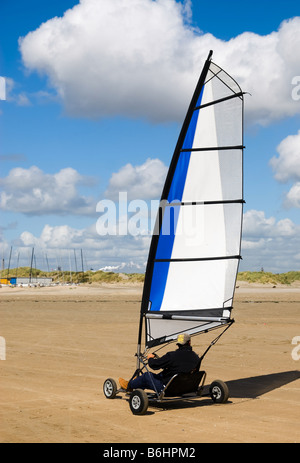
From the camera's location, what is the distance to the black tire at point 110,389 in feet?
30.9

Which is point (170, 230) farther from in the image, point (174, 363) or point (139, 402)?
point (139, 402)

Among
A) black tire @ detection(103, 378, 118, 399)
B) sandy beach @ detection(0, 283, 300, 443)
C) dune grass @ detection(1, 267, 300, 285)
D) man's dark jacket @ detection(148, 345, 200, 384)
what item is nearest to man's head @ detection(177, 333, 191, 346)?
man's dark jacket @ detection(148, 345, 200, 384)

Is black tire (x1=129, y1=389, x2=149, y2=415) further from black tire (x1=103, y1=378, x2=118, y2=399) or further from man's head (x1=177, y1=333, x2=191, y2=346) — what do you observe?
black tire (x1=103, y1=378, x2=118, y2=399)

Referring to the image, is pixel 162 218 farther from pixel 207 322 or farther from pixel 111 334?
pixel 111 334

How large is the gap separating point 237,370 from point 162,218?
15.5 feet

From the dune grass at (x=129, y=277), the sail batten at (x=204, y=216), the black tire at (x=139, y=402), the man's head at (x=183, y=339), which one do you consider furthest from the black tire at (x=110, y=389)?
the dune grass at (x=129, y=277)

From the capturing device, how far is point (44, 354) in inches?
569

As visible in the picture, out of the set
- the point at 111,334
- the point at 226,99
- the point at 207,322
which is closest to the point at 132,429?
the point at 207,322

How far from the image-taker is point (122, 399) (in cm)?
961

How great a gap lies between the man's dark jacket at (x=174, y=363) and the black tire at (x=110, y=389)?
116cm

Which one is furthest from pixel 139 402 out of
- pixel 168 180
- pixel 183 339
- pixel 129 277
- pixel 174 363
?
pixel 129 277

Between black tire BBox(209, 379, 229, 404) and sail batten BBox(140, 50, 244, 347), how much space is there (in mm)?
858

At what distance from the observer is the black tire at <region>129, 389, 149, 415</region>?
8.24 meters

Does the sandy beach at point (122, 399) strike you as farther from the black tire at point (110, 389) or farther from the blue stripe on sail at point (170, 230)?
the blue stripe on sail at point (170, 230)
